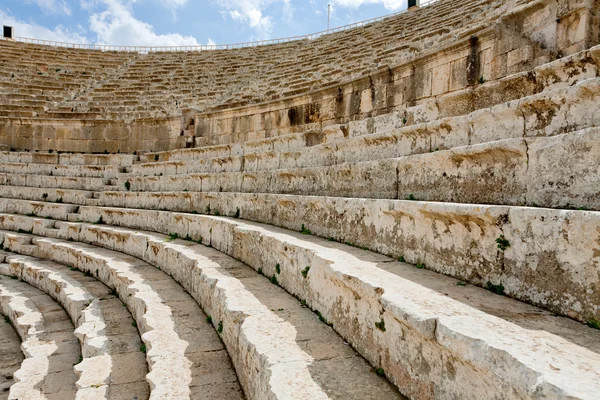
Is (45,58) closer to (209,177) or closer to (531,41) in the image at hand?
(209,177)

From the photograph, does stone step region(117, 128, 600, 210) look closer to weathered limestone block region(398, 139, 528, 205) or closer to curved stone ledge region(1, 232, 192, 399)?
weathered limestone block region(398, 139, 528, 205)

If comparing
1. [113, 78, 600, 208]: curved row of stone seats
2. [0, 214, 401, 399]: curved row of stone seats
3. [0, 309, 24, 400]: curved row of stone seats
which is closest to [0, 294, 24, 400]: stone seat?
[0, 309, 24, 400]: curved row of stone seats

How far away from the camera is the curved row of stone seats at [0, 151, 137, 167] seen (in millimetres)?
12461

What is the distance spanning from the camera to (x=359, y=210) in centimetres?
389

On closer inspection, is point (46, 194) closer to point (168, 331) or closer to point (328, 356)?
point (168, 331)

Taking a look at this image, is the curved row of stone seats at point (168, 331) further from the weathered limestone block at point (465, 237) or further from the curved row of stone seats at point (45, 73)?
the curved row of stone seats at point (45, 73)

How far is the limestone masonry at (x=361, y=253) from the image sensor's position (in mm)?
1962

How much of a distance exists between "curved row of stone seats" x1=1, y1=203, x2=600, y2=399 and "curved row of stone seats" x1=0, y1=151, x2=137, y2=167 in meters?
10.1

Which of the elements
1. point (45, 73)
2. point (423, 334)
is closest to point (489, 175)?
point (423, 334)

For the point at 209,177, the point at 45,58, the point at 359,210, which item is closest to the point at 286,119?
the point at 209,177

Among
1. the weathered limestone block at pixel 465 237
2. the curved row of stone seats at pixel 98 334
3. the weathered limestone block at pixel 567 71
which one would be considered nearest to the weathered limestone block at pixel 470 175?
the weathered limestone block at pixel 465 237

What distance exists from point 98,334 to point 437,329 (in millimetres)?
3636

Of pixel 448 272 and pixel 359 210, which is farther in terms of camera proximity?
pixel 359 210

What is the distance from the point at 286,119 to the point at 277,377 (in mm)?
8895
